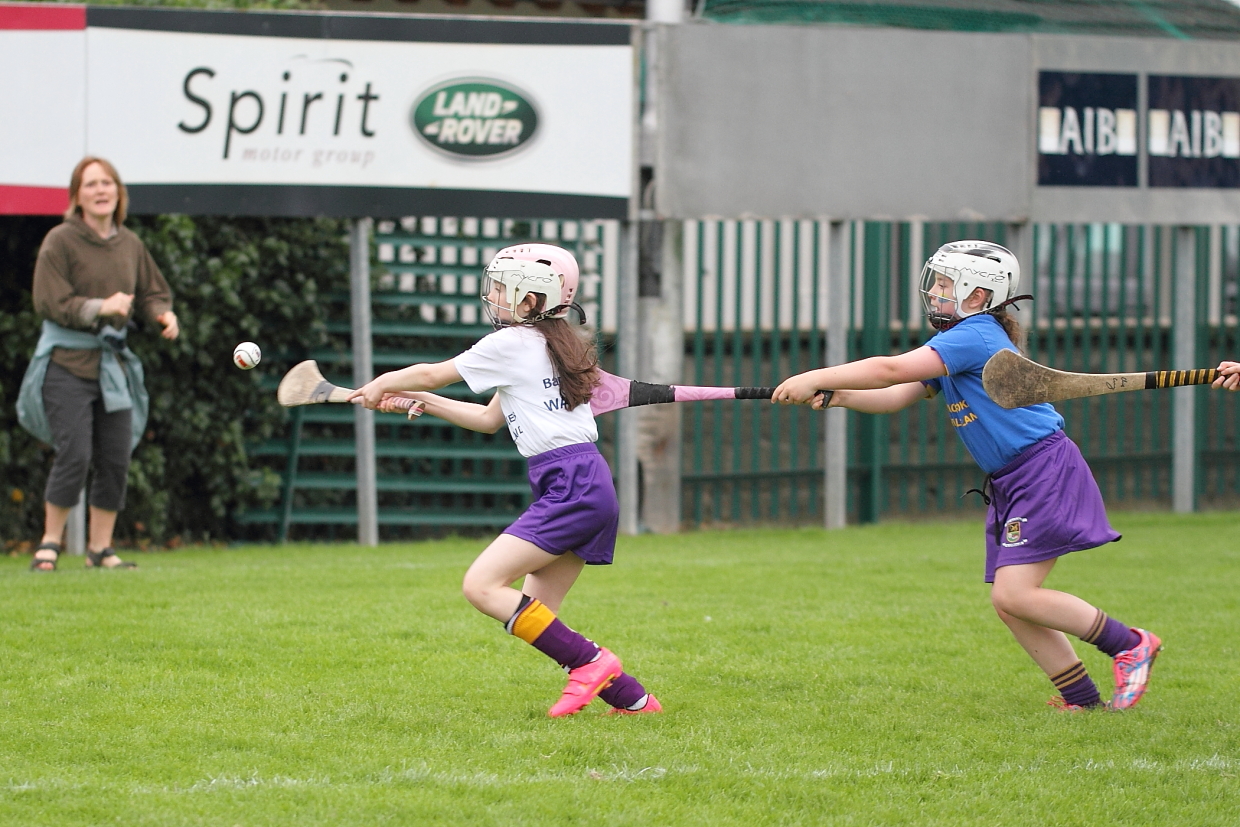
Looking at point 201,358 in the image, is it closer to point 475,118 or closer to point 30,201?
point 30,201

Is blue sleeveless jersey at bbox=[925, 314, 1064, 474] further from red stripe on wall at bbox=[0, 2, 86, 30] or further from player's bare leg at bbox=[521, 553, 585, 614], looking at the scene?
red stripe on wall at bbox=[0, 2, 86, 30]

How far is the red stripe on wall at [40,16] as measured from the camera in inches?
408

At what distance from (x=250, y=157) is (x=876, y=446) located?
17.6 feet

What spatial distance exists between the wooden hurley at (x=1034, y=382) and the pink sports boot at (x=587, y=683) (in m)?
1.63

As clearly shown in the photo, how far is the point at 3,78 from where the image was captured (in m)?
10.4

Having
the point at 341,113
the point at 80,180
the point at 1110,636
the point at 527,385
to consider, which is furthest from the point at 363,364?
the point at 1110,636

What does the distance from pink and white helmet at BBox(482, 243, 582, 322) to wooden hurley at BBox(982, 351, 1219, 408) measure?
1.51m

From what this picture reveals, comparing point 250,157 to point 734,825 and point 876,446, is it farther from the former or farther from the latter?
point 734,825

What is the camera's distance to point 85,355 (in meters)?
8.62

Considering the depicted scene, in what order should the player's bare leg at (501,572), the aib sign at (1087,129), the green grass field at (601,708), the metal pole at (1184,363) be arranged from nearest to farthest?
the green grass field at (601,708) → the player's bare leg at (501,572) → the aib sign at (1087,129) → the metal pole at (1184,363)

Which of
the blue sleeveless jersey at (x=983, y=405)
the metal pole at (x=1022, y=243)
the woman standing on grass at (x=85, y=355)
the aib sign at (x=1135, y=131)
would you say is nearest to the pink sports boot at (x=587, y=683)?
the blue sleeveless jersey at (x=983, y=405)

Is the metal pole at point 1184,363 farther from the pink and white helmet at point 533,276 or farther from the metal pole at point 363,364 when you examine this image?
the pink and white helmet at point 533,276

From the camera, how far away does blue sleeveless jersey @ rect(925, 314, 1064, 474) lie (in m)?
5.52

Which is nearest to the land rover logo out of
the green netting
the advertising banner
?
the advertising banner
